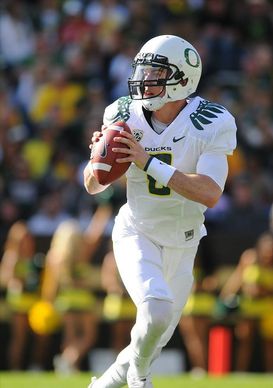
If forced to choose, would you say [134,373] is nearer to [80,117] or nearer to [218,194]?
[218,194]

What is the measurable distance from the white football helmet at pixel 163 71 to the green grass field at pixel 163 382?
124 inches

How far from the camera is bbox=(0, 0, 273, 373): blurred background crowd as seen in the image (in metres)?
11.6

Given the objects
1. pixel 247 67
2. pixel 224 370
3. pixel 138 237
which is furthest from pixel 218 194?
pixel 247 67

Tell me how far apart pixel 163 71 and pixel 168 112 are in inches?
9.4

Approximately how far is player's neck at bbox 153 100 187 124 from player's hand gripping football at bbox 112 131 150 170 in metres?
0.41

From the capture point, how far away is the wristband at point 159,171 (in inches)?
234

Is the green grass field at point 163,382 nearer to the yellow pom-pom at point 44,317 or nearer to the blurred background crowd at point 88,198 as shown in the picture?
the yellow pom-pom at point 44,317

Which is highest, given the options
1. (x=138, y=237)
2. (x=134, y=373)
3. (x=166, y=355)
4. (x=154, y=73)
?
(x=154, y=73)

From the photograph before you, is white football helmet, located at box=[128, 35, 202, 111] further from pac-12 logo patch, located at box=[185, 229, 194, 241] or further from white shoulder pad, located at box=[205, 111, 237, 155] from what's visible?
pac-12 logo patch, located at box=[185, 229, 194, 241]

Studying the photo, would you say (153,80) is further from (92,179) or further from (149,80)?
(92,179)

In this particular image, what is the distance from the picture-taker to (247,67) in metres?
14.7

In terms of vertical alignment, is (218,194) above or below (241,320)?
above

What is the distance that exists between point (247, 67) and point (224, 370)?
15.5ft

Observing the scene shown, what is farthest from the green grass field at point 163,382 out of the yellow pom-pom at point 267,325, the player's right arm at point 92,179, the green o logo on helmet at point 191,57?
the green o logo on helmet at point 191,57
